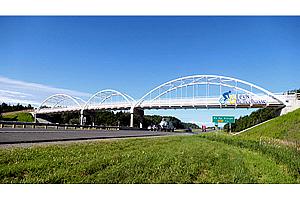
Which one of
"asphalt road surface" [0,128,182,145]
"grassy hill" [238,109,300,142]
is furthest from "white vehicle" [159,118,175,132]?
"asphalt road surface" [0,128,182,145]

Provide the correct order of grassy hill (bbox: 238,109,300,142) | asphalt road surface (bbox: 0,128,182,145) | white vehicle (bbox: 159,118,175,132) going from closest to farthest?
asphalt road surface (bbox: 0,128,182,145) < grassy hill (bbox: 238,109,300,142) < white vehicle (bbox: 159,118,175,132)

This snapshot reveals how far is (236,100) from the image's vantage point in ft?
96.2

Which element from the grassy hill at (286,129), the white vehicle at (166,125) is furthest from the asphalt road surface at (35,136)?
the white vehicle at (166,125)

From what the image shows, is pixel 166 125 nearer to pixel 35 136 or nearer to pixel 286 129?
pixel 286 129

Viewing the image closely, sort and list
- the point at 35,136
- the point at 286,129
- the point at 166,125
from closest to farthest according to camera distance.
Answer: the point at 35,136 < the point at 286,129 < the point at 166,125

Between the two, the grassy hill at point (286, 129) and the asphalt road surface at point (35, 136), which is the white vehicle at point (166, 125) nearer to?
the grassy hill at point (286, 129)

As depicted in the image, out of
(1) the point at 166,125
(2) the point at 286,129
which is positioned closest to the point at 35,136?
(2) the point at 286,129

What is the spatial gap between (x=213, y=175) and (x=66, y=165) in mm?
2806

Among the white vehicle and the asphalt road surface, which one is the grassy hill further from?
the white vehicle

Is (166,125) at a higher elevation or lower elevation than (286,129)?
lower

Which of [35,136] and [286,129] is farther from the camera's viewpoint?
[286,129]
